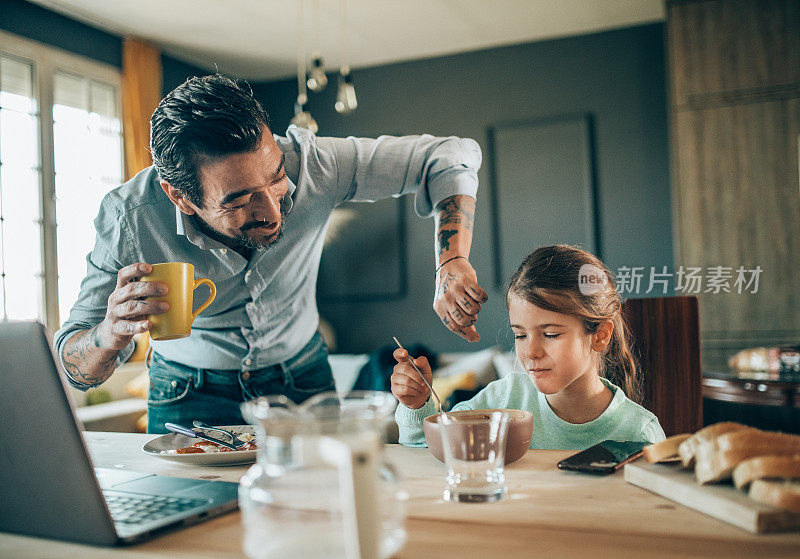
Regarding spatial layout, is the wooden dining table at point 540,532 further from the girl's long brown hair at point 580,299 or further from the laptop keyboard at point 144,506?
the girl's long brown hair at point 580,299

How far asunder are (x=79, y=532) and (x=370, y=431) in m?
0.39

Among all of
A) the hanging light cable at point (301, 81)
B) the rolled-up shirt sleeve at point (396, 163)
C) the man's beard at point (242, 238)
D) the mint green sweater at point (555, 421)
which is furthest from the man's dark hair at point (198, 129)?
the hanging light cable at point (301, 81)

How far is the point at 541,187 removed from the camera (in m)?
4.64

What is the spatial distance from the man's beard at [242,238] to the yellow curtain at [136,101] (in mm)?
3015

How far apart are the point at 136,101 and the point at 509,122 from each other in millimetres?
2475

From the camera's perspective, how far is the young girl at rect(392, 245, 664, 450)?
4.64 ft

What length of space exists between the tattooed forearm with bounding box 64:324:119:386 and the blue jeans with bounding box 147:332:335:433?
26 cm

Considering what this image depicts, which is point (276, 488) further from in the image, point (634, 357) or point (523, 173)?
point (523, 173)

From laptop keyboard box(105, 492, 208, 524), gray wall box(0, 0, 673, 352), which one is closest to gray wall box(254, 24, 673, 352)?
gray wall box(0, 0, 673, 352)

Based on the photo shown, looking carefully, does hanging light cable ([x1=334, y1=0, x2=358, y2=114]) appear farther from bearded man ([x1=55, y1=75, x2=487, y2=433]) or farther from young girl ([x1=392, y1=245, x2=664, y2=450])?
young girl ([x1=392, y1=245, x2=664, y2=450])

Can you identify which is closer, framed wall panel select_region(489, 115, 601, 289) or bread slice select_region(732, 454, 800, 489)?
bread slice select_region(732, 454, 800, 489)

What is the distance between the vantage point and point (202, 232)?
5.13 ft

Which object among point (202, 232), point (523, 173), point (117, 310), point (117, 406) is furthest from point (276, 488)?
point (523, 173)

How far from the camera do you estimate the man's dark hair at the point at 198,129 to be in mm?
1363
